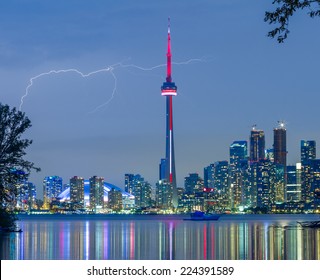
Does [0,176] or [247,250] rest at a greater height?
[0,176]

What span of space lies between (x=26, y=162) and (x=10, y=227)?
89.0 feet

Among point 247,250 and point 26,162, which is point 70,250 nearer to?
point 26,162

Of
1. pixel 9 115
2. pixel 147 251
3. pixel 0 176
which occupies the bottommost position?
pixel 147 251

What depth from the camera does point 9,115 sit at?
6706 centimetres
